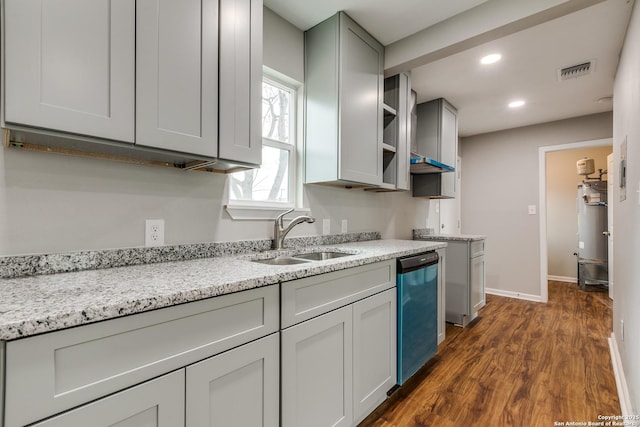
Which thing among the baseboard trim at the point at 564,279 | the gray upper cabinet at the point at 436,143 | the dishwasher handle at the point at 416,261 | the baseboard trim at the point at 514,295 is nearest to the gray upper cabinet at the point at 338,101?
the dishwasher handle at the point at 416,261

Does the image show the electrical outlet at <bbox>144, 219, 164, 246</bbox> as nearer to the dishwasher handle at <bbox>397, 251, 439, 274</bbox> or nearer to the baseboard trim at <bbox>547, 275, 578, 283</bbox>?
the dishwasher handle at <bbox>397, 251, 439, 274</bbox>

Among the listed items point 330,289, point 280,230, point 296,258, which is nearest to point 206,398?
point 330,289

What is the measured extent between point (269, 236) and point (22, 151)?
116 cm

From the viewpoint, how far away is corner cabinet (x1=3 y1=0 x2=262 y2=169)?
0.90 m

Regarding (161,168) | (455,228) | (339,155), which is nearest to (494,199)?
(455,228)

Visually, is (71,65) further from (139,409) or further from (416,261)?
(416,261)

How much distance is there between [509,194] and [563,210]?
1.86 meters

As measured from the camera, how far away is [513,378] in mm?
2170

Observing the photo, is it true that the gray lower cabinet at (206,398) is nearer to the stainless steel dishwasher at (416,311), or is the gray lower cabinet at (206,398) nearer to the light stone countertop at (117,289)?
the light stone countertop at (117,289)

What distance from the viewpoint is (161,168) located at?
4.66ft

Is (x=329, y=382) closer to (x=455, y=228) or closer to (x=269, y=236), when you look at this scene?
(x=269, y=236)

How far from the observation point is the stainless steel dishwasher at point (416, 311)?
75.2 inches

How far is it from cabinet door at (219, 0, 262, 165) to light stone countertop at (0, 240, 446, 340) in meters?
0.54

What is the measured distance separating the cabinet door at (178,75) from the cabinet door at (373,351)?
3.66 feet
